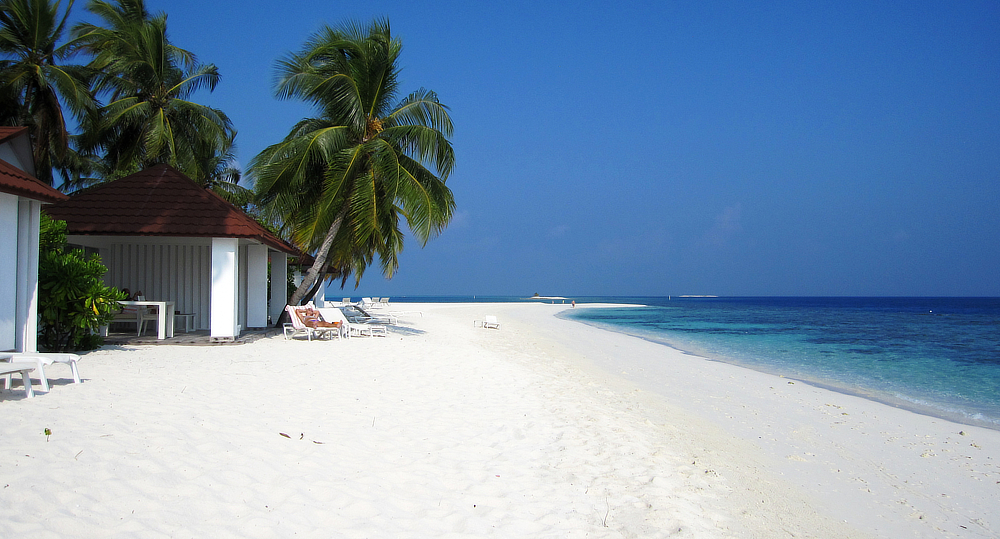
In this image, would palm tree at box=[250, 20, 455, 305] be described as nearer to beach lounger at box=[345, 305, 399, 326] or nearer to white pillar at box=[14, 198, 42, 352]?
beach lounger at box=[345, 305, 399, 326]

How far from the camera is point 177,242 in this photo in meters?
12.4

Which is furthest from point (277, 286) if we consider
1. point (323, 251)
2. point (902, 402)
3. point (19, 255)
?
point (902, 402)

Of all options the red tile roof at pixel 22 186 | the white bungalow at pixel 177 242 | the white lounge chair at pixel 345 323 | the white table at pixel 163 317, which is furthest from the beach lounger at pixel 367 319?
the red tile roof at pixel 22 186

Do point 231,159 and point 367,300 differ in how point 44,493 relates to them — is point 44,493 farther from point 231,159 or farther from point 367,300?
point 367,300

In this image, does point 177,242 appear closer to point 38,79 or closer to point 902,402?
point 38,79

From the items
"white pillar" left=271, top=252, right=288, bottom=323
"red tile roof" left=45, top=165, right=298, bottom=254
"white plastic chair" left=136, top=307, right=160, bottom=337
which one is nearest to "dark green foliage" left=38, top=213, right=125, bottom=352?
"red tile roof" left=45, top=165, right=298, bottom=254

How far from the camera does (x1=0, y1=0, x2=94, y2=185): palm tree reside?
1487cm

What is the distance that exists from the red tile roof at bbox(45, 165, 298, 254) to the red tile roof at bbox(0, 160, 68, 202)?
9.76 feet

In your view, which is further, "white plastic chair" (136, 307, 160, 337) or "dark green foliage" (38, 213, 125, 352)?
"white plastic chair" (136, 307, 160, 337)

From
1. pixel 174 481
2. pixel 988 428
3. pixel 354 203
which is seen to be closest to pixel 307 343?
pixel 354 203

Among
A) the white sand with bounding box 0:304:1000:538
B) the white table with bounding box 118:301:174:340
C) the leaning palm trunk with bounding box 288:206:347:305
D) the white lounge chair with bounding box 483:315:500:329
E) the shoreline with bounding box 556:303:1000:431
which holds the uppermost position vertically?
the leaning palm trunk with bounding box 288:206:347:305

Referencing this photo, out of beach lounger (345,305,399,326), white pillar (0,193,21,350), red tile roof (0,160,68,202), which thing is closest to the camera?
red tile roof (0,160,68,202)

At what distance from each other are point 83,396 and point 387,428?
9.81 feet

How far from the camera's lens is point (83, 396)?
5320 millimetres
